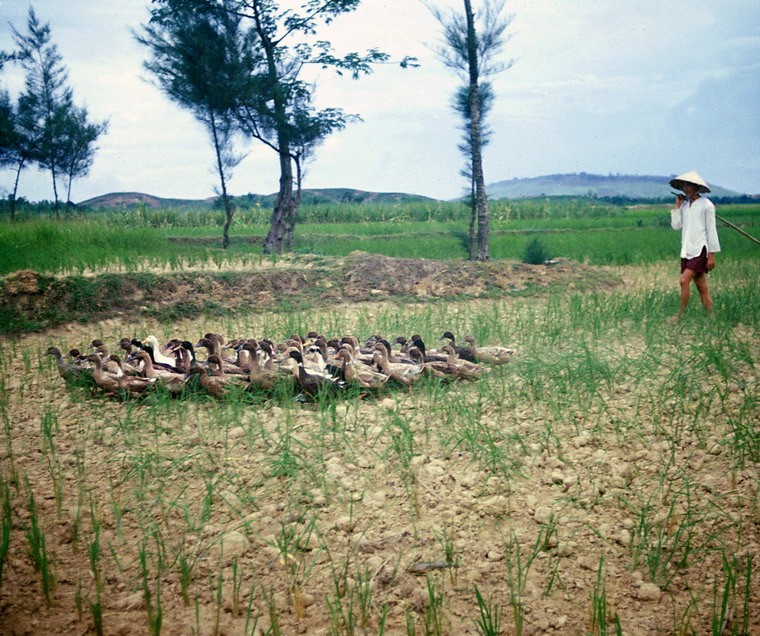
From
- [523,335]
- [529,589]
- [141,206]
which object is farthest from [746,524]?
[141,206]

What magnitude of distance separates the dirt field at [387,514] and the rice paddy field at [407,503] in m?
0.01

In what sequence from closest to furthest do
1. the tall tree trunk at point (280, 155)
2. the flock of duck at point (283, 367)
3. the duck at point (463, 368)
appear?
the flock of duck at point (283, 367) < the duck at point (463, 368) < the tall tree trunk at point (280, 155)

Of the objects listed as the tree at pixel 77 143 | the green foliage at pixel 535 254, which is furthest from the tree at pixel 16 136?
the green foliage at pixel 535 254

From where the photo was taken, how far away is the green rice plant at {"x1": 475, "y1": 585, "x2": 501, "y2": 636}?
2.60 meters

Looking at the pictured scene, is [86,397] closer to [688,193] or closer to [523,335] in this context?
[523,335]

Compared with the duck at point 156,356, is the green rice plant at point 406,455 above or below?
below

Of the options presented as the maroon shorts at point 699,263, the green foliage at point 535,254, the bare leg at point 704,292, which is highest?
the green foliage at point 535,254

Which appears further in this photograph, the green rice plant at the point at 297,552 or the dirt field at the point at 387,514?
the green rice plant at the point at 297,552

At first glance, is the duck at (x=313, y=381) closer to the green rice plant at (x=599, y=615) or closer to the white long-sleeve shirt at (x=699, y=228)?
the green rice plant at (x=599, y=615)

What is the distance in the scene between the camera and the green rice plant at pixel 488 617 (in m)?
2.60

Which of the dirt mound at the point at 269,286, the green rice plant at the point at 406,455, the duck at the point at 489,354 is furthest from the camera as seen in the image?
the dirt mound at the point at 269,286

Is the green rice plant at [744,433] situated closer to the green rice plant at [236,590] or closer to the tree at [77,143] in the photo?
the green rice plant at [236,590]

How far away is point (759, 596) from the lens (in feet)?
9.19

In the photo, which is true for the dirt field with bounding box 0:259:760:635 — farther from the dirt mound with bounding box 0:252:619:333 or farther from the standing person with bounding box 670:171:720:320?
the dirt mound with bounding box 0:252:619:333
